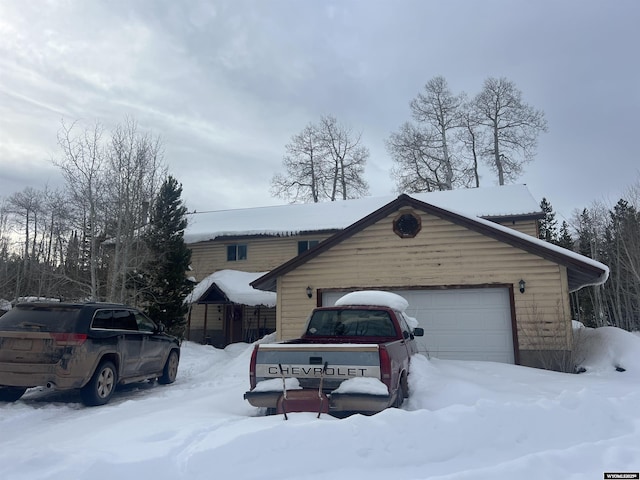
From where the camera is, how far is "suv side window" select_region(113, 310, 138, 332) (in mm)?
8656

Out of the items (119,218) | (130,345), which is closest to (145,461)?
(130,345)

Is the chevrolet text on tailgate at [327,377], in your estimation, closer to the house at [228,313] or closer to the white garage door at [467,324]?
the white garage door at [467,324]

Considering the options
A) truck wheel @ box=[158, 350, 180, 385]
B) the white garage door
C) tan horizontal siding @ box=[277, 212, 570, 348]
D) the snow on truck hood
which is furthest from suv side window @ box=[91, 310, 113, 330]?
the white garage door

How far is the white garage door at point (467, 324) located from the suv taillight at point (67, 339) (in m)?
8.00

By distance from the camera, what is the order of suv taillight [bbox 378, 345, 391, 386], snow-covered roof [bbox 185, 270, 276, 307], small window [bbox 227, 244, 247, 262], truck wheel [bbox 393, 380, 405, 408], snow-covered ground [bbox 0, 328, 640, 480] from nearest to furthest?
snow-covered ground [bbox 0, 328, 640, 480] < suv taillight [bbox 378, 345, 391, 386] < truck wheel [bbox 393, 380, 405, 408] < snow-covered roof [bbox 185, 270, 276, 307] < small window [bbox 227, 244, 247, 262]

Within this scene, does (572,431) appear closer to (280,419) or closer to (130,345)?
(280,419)

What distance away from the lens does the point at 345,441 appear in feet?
14.0

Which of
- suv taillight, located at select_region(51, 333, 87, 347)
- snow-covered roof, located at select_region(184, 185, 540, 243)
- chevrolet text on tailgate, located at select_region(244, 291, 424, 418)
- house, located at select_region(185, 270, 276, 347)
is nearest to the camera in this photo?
chevrolet text on tailgate, located at select_region(244, 291, 424, 418)

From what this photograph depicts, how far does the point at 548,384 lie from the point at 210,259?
1897 cm

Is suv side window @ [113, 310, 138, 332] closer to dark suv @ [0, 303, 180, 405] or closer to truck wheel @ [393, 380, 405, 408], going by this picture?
dark suv @ [0, 303, 180, 405]

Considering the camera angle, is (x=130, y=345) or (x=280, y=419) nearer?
(x=280, y=419)

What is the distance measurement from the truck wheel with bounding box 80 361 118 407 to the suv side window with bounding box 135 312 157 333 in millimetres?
1396

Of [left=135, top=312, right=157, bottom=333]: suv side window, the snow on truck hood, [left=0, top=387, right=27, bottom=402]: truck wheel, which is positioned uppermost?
the snow on truck hood

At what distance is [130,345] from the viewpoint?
879cm
